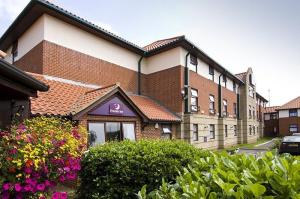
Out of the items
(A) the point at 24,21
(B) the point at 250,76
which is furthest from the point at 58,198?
(B) the point at 250,76

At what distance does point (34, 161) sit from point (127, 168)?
2.50m

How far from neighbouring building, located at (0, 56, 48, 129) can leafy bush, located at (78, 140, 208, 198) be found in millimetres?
2120

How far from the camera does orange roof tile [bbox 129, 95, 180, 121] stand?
15969 millimetres

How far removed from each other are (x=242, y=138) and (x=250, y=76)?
9200mm

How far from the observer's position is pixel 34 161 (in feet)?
13.8

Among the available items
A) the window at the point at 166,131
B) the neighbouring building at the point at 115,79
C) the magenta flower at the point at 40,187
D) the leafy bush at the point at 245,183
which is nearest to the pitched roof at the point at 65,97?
the neighbouring building at the point at 115,79

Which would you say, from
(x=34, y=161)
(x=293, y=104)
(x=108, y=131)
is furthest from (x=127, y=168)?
(x=293, y=104)

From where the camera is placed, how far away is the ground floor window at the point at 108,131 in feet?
38.5

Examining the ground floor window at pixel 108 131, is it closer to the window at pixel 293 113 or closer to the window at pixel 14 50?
the window at pixel 14 50

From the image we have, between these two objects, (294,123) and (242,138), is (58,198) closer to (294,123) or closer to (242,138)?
(242,138)

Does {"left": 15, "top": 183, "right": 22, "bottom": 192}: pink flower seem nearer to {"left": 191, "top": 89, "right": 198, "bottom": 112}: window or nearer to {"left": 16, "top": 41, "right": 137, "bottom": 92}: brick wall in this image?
{"left": 16, "top": 41, "right": 137, "bottom": 92}: brick wall

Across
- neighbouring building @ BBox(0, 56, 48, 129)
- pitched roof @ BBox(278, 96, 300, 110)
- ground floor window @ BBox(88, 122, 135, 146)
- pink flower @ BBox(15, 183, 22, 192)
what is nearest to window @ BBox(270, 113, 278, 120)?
pitched roof @ BBox(278, 96, 300, 110)

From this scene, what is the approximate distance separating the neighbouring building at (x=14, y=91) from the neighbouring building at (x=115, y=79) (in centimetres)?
491

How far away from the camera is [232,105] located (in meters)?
29.3
